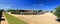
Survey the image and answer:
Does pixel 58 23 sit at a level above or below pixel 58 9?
below

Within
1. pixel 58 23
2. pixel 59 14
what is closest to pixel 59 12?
pixel 59 14

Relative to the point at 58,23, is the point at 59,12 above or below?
above

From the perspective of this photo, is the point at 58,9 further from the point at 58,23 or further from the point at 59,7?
the point at 58,23

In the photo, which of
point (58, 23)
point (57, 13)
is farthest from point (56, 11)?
point (58, 23)

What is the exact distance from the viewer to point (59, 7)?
1316 inches

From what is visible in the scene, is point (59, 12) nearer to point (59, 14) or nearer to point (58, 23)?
point (59, 14)

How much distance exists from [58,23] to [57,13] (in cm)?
263

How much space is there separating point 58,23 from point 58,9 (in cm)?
381

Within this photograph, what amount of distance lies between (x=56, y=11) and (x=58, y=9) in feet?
2.62

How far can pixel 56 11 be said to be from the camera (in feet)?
108

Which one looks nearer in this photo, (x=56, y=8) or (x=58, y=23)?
(x=58, y=23)

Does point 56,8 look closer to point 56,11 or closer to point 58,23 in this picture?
point 56,11

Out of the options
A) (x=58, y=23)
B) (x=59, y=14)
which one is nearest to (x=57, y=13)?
(x=59, y=14)

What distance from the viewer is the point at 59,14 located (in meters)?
32.8
